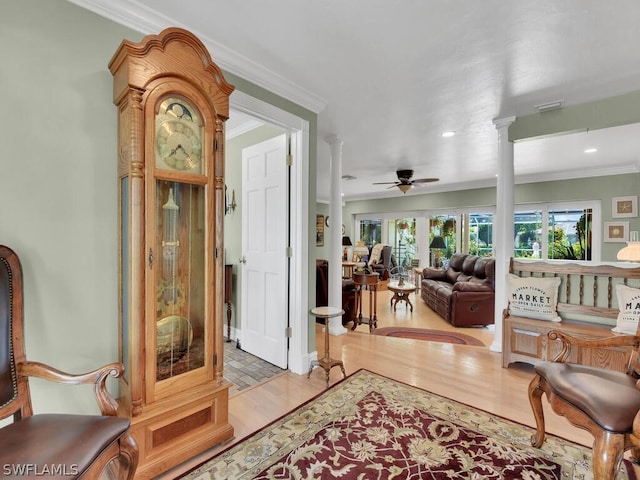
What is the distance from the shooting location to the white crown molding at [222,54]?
A: 162 cm

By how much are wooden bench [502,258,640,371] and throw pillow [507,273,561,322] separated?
64 mm

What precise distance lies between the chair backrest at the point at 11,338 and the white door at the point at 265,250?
1793 millimetres

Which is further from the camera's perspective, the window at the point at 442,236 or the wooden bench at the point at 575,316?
the window at the point at 442,236

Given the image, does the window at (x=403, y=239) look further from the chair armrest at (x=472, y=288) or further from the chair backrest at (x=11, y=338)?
the chair backrest at (x=11, y=338)

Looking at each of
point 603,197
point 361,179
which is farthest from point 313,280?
point 603,197

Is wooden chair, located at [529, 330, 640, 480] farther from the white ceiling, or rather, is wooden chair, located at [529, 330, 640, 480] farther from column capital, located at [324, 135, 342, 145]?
column capital, located at [324, 135, 342, 145]

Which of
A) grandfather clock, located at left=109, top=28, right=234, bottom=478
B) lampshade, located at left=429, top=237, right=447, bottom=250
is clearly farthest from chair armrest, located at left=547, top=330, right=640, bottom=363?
lampshade, located at left=429, top=237, right=447, bottom=250

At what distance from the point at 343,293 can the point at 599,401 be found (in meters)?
3.30

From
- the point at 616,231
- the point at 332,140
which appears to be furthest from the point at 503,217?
the point at 616,231

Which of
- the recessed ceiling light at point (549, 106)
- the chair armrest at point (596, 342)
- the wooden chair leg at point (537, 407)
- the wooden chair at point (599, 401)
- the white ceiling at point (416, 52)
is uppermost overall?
the white ceiling at point (416, 52)

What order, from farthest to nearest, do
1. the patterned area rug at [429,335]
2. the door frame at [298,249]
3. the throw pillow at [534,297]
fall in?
1. the patterned area rug at [429,335]
2. the throw pillow at [534,297]
3. the door frame at [298,249]

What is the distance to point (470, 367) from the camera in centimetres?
292

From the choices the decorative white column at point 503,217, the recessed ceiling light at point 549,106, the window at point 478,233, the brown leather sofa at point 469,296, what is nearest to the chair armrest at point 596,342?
the decorative white column at point 503,217

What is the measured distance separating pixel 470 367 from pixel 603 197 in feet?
17.0
